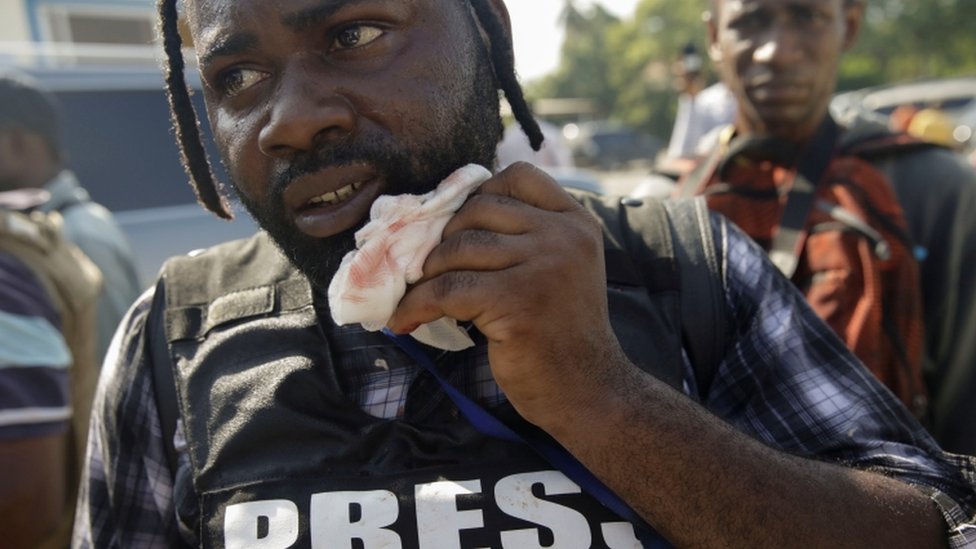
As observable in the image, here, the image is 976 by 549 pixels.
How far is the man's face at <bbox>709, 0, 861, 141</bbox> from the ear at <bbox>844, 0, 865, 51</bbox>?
0.01 meters

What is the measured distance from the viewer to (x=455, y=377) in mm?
1440

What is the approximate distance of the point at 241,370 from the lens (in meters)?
1.46

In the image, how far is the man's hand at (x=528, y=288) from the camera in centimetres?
107

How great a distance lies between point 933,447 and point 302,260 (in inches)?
42.6

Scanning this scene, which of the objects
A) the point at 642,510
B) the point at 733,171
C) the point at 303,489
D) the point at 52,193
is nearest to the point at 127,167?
the point at 52,193

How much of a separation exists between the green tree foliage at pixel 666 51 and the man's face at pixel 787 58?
1042 inches

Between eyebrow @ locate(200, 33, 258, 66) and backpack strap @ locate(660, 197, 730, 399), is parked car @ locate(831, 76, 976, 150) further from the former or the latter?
eyebrow @ locate(200, 33, 258, 66)

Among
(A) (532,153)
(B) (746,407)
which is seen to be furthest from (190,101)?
(A) (532,153)

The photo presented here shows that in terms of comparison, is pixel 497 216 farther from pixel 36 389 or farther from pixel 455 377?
pixel 36 389

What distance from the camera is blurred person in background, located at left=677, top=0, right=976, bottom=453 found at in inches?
79.4

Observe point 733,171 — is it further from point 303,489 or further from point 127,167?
point 127,167

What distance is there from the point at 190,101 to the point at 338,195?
2.23 feet

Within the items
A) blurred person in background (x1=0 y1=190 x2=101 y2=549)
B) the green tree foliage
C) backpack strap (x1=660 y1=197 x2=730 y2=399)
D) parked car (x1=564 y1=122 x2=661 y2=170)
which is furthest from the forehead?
parked car (x1=564 y1=122 x2=661 y2=170)

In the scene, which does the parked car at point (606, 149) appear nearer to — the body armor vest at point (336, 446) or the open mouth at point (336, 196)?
the body armor vest at point (336, 446)
